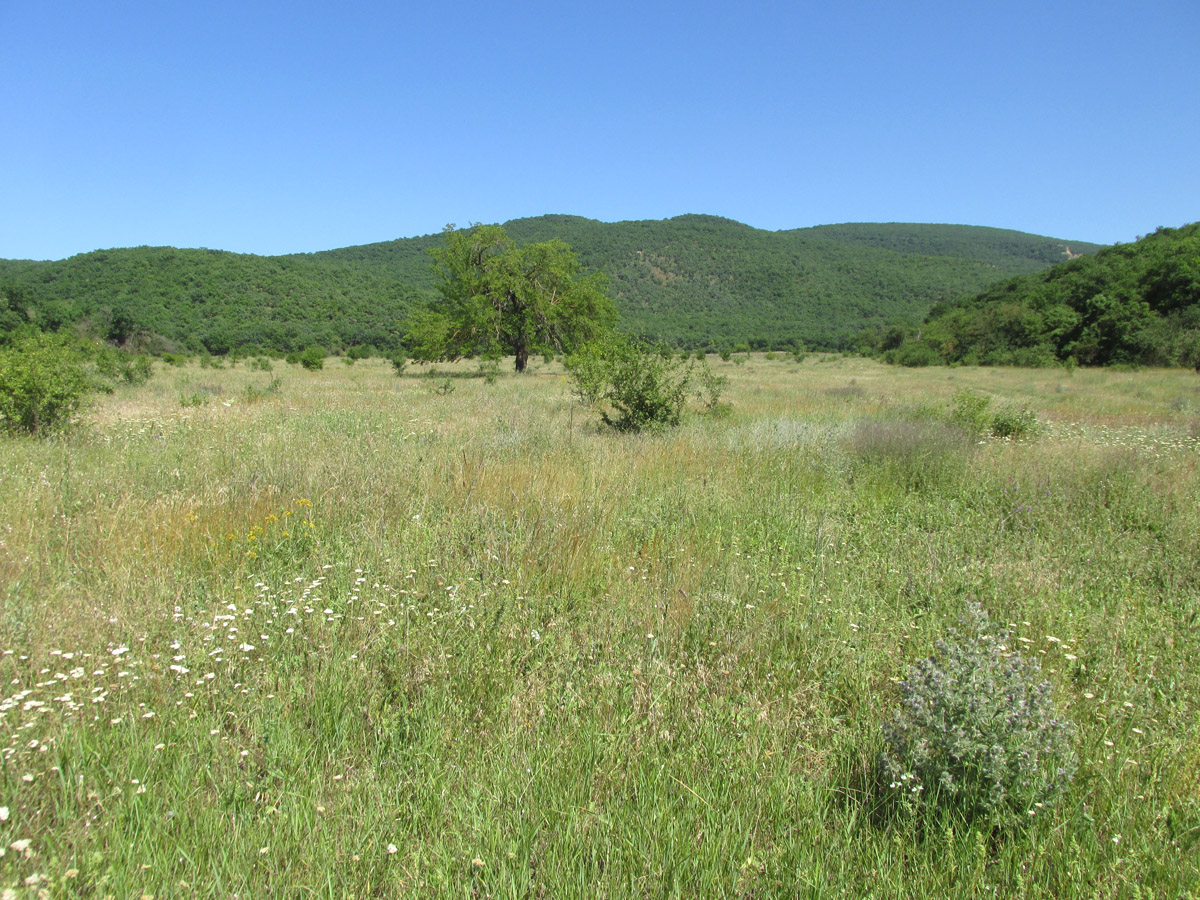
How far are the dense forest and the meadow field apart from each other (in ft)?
118

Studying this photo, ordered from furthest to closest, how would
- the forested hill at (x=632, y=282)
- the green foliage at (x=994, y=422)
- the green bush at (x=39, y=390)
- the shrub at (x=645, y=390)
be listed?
1. the forested hill at (x=632, y=282)
2. the shrub at (x=645, y=390)
3. the green foliage at (x=994, y=422)
4. the green bush at (x=39, y=390)

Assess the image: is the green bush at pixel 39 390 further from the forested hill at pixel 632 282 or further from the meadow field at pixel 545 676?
the forested hill at pixel 632 282

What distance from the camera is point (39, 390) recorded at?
8.10 m

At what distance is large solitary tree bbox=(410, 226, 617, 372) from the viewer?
27.3 m

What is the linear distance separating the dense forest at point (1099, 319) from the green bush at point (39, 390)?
39647mm

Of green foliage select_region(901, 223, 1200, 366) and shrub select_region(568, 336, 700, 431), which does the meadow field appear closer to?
shrub select_region(568, 336, 700, 431)

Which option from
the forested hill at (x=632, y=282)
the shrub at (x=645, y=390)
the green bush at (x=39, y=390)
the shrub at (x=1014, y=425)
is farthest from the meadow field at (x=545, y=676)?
the forested hill at (x=632, y=282)

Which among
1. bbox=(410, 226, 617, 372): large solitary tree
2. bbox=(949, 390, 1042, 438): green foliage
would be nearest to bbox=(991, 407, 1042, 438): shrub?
bbox=(949, 390, 1042, 438): green foliage

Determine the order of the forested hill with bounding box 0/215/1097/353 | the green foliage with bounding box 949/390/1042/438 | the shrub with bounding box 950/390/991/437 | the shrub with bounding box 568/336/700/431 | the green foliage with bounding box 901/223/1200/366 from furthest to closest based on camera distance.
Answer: the forested hill with bounding box 0/215/1097/353
the green foliage with bounding box 901/223/1200/366
the shrub with bounding box 568/336/700/431
the green foliage with bounding box 949/390/1042/438
the shrub with bounding box 950/390/991/437

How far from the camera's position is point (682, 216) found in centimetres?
13138

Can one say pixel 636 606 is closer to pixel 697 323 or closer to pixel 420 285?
pixel 420 285

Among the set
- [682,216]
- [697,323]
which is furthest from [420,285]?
[682,216]

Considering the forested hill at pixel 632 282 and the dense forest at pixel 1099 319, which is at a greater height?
the forested hill at pixel 632 282

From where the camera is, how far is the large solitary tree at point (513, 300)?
27.3 meters
